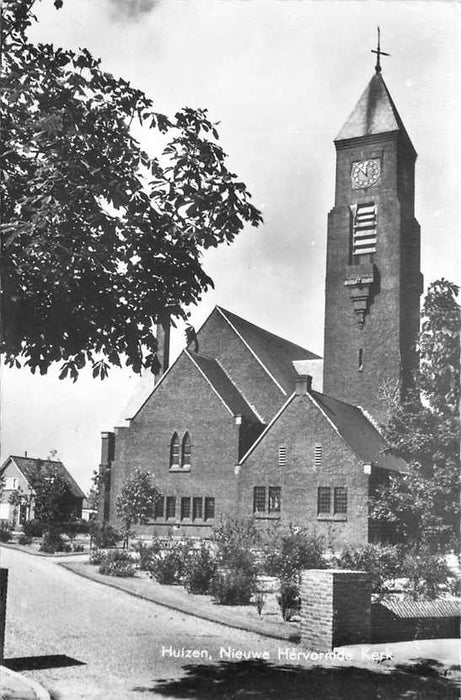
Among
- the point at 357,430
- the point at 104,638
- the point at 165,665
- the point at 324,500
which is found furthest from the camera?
the point at 357,430

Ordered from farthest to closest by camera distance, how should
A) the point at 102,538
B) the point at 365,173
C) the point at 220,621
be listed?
the point at 365,173 < the point at 102,538 < the point at 220,621

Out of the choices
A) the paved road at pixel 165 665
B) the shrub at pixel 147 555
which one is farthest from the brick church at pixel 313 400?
the paved road at pixel 165 665

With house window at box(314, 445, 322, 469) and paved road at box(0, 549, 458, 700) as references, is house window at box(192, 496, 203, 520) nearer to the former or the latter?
house window at box(314, 445, 322, 469)

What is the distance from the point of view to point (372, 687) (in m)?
11.0

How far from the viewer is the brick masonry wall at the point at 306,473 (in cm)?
3484

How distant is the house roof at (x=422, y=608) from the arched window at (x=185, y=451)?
29050mm

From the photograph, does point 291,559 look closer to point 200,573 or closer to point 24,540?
point 200,573

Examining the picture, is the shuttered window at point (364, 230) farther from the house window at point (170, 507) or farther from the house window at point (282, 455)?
the house window at point (170, 507)

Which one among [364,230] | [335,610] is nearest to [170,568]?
[335,610]

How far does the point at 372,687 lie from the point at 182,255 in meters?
6.67

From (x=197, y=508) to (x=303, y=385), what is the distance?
30.7 ft

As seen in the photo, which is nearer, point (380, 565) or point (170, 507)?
point (380, 565)

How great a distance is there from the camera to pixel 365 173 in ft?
134

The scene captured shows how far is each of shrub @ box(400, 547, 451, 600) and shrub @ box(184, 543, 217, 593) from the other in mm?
4646
